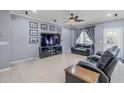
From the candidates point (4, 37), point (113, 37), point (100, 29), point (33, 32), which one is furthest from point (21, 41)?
point (113, 37)

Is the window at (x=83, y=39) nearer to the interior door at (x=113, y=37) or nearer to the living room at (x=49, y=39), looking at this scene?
the living room at (x=49, y=39)

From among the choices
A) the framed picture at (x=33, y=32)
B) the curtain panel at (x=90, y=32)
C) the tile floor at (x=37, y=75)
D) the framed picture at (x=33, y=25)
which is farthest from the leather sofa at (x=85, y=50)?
the framed picture at (x=33, y=25)

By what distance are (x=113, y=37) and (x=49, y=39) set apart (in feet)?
13.4

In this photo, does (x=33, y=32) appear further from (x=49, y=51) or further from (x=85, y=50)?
(x=85, y=50)

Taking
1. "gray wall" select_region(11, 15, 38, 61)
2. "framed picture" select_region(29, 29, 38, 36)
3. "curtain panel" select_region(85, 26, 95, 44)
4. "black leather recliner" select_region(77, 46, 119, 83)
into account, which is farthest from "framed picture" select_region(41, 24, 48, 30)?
"black leather recliner" select_region(77, 46, 119, 83)

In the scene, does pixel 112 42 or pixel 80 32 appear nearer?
pixel 112 42

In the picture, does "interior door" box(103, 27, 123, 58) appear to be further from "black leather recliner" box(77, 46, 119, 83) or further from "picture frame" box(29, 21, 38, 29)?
"picture frame" box(29, 21, 38, 29)

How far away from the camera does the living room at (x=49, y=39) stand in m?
3.31

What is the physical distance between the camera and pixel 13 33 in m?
4.43
